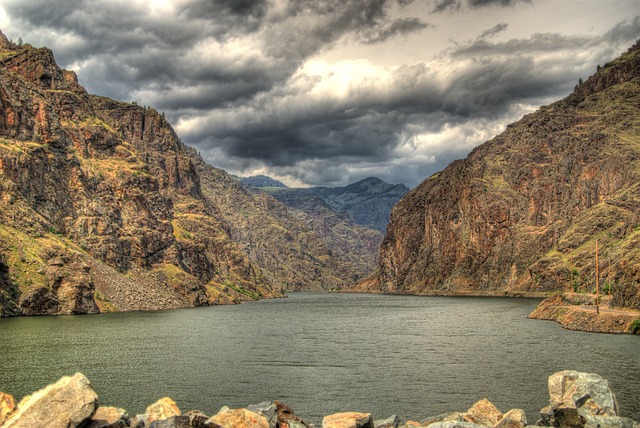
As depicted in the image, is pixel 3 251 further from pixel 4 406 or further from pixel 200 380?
pixel 4 406

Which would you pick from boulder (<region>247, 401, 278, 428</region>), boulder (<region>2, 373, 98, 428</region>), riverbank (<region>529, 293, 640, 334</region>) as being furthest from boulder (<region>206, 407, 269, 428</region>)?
riverbank (<region>529, 293, 640, 334</region>)

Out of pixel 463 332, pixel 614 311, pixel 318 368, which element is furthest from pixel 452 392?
pixel 614 311

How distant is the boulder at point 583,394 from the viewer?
4272cm

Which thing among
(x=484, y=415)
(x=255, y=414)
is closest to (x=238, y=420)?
(x=255, y=414)

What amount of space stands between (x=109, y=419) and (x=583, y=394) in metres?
35.0

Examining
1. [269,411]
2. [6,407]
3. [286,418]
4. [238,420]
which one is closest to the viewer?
[6,407]

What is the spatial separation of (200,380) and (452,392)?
105 feet

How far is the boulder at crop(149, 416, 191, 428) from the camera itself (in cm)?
3894

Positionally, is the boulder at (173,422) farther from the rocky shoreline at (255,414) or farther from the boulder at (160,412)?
the boulder at (160,412)

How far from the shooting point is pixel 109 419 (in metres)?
38.1

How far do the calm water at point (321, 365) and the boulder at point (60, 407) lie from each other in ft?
75.3

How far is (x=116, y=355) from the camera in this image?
307ft

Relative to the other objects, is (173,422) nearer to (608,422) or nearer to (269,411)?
(269,411)

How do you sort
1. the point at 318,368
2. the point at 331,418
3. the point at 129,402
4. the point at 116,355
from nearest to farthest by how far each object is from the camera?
1. the point at 331,418
2. the point at 129,402
3. the point at 318,368
4. the point at 116,355
